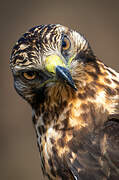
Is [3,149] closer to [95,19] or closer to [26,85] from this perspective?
[95,19]

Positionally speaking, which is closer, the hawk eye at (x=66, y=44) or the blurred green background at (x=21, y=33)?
the hawk eye at (x=66, y=44)

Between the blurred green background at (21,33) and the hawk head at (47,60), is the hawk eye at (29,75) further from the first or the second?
the blurred green background at (21,33)

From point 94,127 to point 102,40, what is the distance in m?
2.17

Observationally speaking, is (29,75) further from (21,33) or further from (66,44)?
(21,33)

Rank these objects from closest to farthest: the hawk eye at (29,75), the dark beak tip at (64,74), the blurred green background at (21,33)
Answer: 1. the dark beak tip at (64,74)
2. the hawk eye at (29,75)
3. the blurred green background at (21,33)

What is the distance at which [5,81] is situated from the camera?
13.8 feet

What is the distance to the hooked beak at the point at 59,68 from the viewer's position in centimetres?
185

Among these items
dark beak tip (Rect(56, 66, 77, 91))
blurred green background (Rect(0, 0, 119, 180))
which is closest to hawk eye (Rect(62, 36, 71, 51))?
dark beak tip (Rect(56, 66, 77, 91))

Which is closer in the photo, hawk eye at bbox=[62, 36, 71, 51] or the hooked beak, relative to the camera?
the hooked beak

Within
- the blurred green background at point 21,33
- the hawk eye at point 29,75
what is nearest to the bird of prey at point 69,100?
the hawk eye at point 29,75

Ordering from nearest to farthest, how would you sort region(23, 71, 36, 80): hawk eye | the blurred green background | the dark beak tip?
the dark beak tip, region(23, 71, 36, 80): hawk eye, the blurred green background

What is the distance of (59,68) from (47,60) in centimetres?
9

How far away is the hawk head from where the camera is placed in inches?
75.5

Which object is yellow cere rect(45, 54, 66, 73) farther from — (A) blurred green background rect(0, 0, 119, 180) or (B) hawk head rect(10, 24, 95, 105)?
(A) blurred green background rect(0, 0, 119, 180)
